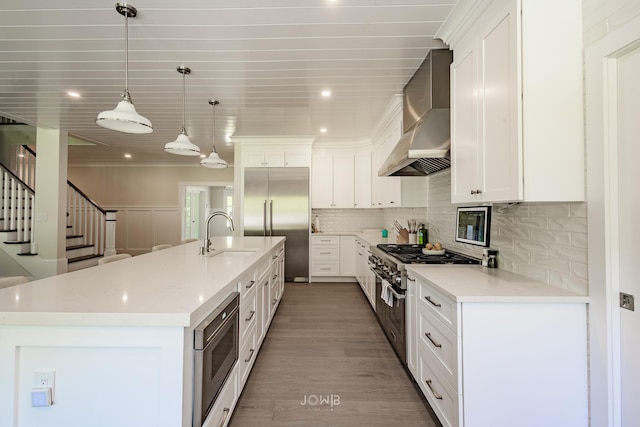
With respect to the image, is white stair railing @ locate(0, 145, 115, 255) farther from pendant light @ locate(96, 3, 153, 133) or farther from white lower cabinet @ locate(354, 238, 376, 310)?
white lower cabinet @ locate(354, 238, 376, 310)

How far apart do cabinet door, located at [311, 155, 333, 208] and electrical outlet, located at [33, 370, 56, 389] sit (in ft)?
14.3

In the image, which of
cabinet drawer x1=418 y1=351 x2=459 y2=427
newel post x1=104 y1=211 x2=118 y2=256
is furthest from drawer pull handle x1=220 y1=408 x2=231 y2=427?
newel post x1=104 y1=211 x2=118 y2=256

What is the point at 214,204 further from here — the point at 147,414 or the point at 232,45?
the point at 147,414

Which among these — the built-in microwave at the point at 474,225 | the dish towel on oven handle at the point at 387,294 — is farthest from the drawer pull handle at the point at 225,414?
the built-in microwave at the point at 474,225

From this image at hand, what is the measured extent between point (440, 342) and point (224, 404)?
120 cm

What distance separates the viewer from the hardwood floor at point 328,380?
1749mm

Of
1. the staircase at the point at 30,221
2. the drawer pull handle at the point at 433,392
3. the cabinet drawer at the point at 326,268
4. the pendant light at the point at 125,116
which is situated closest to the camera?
the drawer pull handle at the point at 433,392

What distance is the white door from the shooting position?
3.76 ft

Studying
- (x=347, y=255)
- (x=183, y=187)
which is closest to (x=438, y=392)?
(x=347, y=255)

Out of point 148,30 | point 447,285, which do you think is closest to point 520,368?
point 447,285

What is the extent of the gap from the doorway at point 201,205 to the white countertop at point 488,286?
20.8ft

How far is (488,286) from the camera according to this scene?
1504mm

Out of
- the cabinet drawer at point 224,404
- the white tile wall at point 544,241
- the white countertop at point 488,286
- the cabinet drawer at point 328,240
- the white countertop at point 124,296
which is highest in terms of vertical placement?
the white tile wall at point 544,241

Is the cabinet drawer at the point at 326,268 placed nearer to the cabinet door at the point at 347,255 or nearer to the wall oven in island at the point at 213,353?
the cabinet door at the point at 347,255
